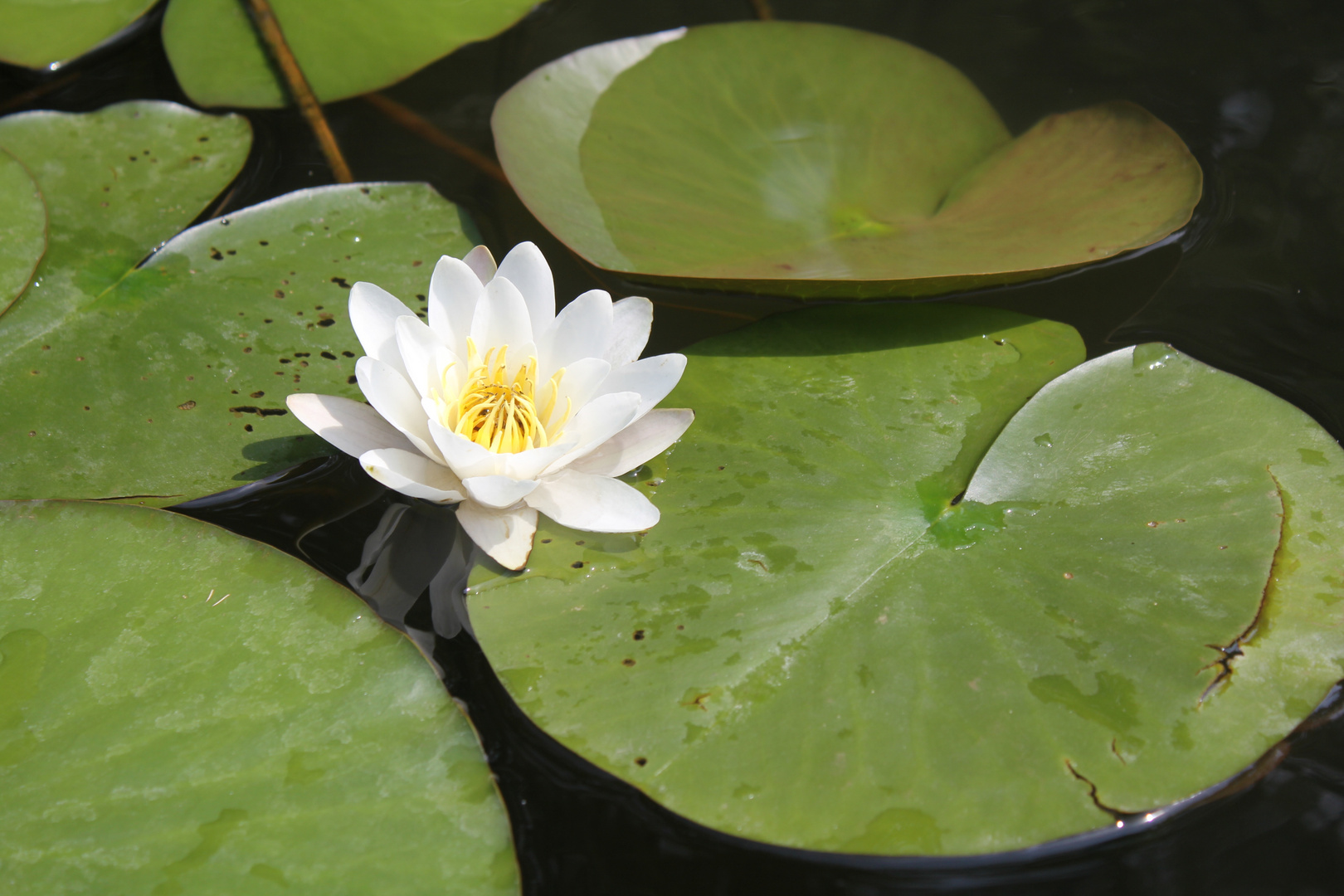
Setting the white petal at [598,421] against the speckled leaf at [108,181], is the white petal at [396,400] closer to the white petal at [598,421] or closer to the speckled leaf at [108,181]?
the white petal at [598,421]

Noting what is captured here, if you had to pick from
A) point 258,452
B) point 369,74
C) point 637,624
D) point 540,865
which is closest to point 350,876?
point 540,865

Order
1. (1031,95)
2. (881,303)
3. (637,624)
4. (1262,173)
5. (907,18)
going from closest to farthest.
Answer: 1. (637,624)
2. (881,303)
3. (1262,173)
4. (1031,95)
5. (907,18)

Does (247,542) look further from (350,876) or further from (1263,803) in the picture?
(1263,803)

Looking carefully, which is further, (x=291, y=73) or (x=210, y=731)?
(x=291, y=73)

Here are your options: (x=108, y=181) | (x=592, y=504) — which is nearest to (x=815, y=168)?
(x=592, y=504)

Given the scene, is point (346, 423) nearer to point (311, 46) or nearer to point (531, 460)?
point (531, 460)
